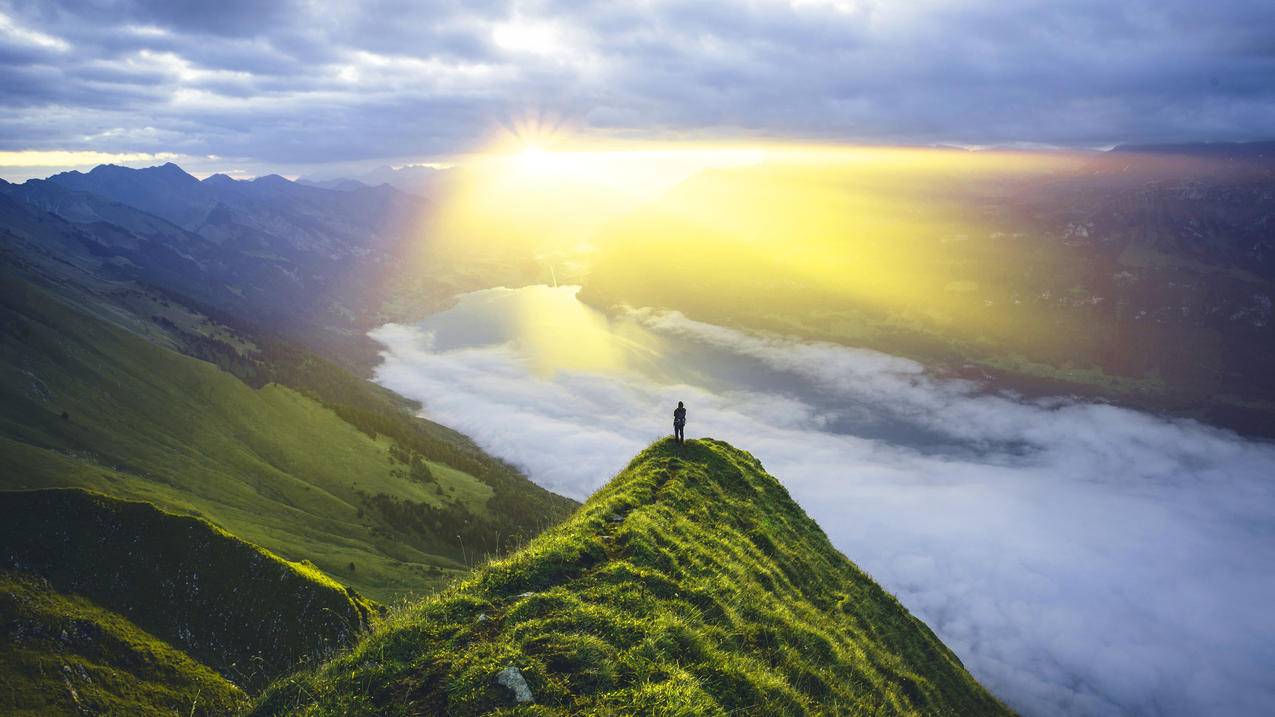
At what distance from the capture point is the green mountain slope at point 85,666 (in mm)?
30609

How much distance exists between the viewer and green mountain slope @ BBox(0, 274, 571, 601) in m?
81.8

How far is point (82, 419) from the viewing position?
358 feet

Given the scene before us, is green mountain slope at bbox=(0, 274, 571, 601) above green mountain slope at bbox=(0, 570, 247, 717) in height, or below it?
below

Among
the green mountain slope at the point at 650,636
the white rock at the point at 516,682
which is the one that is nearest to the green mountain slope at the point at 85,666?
the green mountain slope at the point at 650,636

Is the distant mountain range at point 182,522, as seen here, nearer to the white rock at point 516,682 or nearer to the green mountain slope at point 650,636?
the green mountain slope at point 650,636

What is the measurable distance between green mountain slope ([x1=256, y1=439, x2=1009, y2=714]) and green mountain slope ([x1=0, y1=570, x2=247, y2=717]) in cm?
2214

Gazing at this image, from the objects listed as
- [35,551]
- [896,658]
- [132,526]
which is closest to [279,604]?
[132,526]

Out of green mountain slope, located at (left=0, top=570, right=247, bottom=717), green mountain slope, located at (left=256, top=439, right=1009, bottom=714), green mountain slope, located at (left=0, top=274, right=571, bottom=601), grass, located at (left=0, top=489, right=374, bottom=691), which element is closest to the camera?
green mountain slope, located at (left=256, top=439, right=1009, bottom=714)

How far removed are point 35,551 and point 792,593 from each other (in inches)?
1978

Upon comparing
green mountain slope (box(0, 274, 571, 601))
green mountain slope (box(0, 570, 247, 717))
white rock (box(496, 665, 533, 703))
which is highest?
white rock (box(496, 665, 533, 703))

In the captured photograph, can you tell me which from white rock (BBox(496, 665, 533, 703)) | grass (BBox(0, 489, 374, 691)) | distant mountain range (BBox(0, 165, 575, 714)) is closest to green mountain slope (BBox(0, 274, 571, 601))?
distant mountain range (BBox(0, 165, 575, 714))

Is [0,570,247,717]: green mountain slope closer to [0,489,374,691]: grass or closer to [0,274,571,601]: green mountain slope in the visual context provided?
[0,489,374,691]: grass

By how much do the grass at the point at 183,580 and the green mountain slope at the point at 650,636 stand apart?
24351mm

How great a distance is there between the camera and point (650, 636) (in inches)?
685
